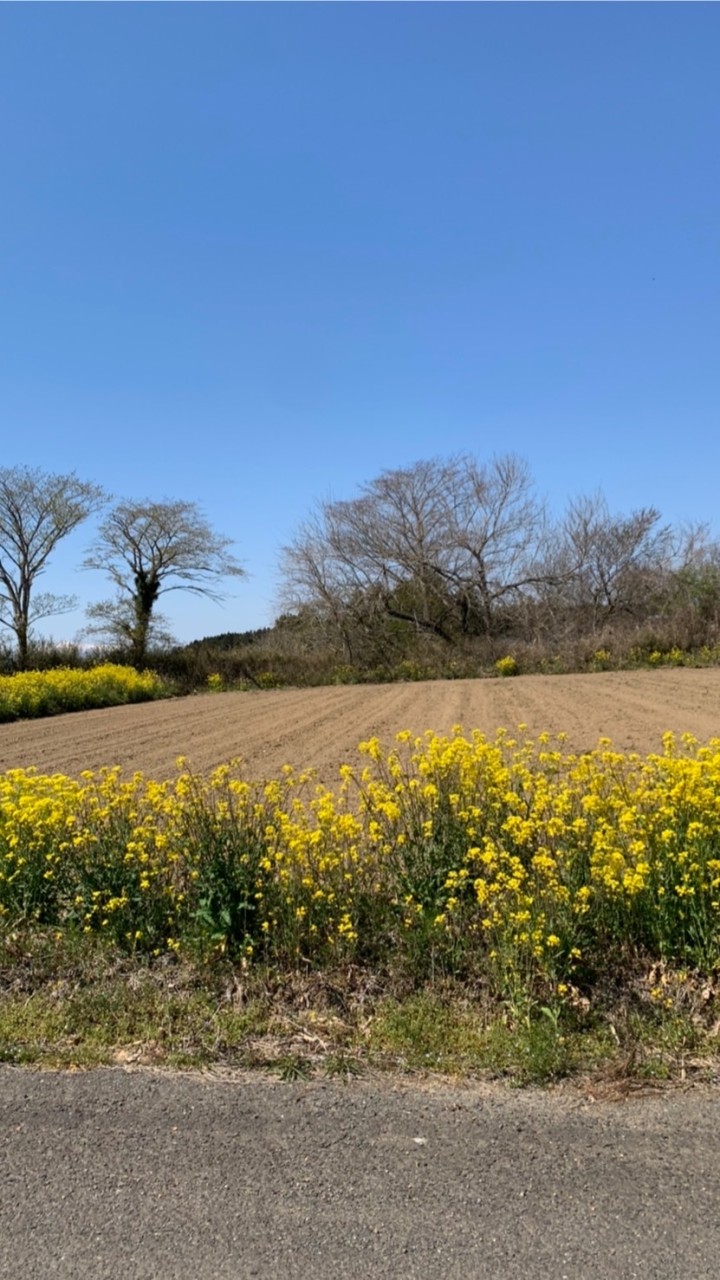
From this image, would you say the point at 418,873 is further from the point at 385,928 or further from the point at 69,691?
the point at 69,691

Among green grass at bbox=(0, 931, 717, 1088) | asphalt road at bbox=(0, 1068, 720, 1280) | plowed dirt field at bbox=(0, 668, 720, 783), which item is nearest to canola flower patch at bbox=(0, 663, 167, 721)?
plowed dirt field at bbox=(0, 668, 720, 783)

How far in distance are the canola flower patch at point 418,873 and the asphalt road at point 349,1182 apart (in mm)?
835

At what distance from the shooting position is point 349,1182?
235 cm

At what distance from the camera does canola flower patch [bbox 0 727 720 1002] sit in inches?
146

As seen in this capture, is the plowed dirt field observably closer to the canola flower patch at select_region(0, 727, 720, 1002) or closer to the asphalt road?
the canola flower patch at select_region(0, 727, 720, 1002)

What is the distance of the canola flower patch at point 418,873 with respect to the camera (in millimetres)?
3721

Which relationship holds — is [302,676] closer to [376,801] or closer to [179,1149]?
[376,801]

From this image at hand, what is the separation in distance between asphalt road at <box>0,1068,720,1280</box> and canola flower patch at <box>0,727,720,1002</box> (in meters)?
0.84

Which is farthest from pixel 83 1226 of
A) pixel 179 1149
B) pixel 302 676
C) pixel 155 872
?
pixel 302 676

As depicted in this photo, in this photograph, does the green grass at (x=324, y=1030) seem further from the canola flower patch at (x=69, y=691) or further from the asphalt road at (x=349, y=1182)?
the canola flower patch at (x=69, y=691)

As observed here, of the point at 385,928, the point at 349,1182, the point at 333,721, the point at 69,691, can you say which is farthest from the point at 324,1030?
the point at 69,691

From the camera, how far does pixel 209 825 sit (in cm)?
460

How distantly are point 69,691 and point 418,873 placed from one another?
24513 millimetres

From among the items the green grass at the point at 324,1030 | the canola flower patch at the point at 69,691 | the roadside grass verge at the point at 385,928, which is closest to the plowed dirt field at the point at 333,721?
the canola flower patch at the point at 69,691
